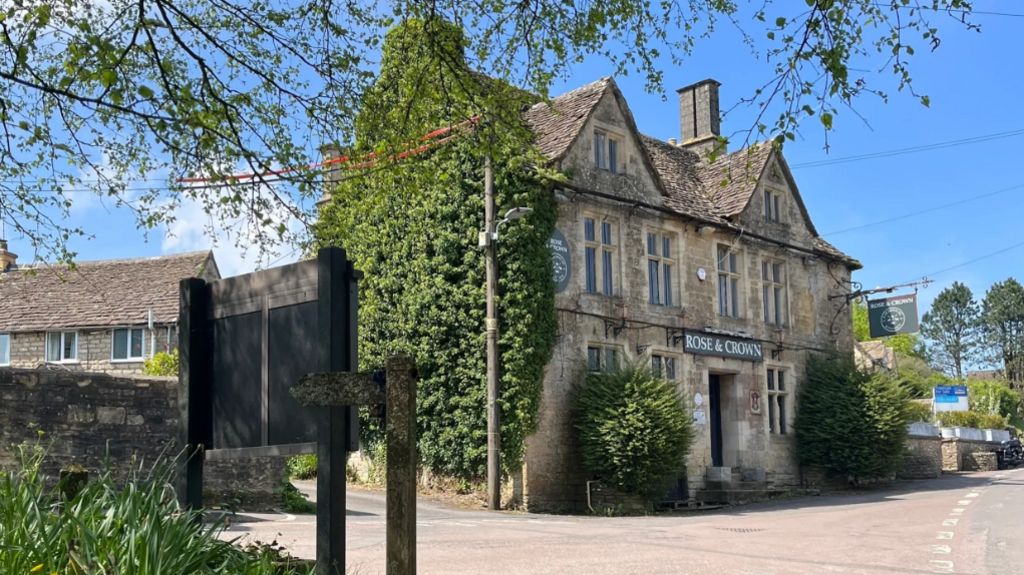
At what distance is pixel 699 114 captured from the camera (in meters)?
32.0

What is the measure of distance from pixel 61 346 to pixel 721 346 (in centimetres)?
2497

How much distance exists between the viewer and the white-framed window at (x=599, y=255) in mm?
22906

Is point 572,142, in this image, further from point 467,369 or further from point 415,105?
point 415,105

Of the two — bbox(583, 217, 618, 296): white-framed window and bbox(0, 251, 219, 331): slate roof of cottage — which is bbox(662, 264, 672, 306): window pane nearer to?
bbox(583, 217, 618, 296): white-framed window

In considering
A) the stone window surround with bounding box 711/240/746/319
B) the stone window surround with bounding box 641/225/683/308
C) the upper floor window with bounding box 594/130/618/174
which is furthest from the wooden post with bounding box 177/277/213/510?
the stone window surround with bounding box 711/240/746/319

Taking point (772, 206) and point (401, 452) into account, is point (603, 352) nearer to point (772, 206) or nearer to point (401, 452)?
point (772, 206)

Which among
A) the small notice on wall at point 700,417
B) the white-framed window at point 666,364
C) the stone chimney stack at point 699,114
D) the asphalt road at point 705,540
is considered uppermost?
the stone chimney stack at point 699,114

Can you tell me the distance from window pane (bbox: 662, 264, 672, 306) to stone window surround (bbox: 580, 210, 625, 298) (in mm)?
1820

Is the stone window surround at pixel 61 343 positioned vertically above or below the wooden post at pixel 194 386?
above

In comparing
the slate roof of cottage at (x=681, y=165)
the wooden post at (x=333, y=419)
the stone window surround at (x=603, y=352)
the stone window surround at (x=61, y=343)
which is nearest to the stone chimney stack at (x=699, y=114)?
the slate roof of cottage at (x=681, y=165)

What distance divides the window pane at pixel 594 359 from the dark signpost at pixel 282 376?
1718cm

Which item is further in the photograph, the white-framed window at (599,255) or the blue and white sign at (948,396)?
the blue and white sign at (948,396)

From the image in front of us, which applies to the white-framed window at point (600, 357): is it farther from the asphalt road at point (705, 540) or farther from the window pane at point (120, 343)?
the window pane at point (120, 343)

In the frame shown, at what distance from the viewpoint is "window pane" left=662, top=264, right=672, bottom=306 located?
24.9 metres
